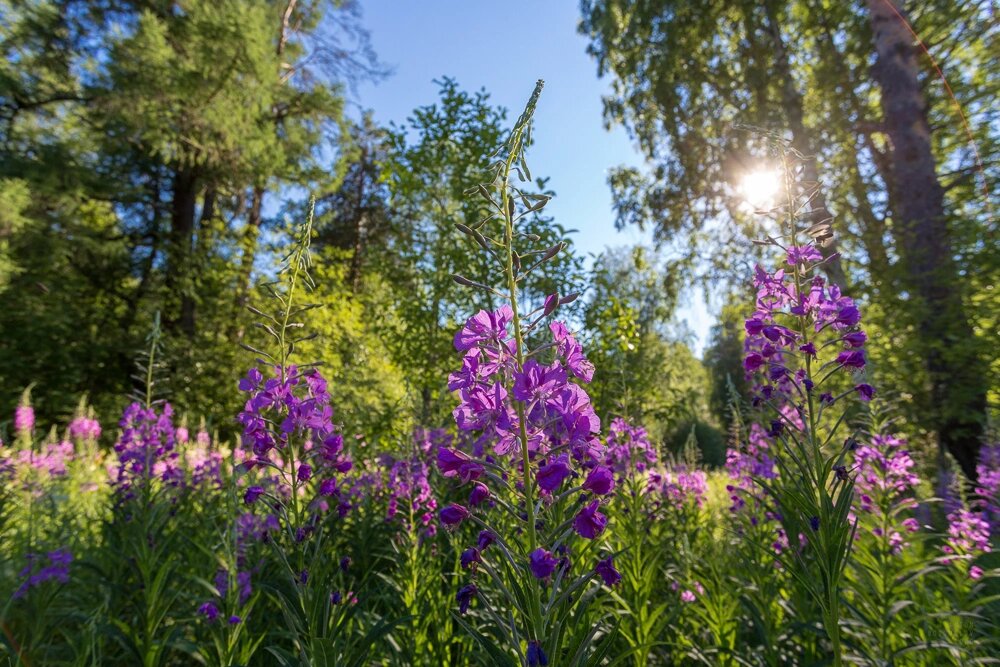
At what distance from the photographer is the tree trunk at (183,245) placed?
12859 mm

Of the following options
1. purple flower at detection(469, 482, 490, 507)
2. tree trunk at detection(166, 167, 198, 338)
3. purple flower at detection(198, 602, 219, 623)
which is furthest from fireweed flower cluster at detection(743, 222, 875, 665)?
tree trunk at detection(166, 167, 198, 338)

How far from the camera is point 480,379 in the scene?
1528mm

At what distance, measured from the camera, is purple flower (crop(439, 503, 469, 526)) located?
143 cm

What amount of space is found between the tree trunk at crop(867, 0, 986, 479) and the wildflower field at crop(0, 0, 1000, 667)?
5 cm

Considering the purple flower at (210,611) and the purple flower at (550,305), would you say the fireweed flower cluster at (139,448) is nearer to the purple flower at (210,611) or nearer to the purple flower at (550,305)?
the purple flower at (210,611)

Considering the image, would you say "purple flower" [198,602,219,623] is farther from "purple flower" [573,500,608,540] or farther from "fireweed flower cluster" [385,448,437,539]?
"purple flower" [573,500,608,540]

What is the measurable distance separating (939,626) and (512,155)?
10.2 feet

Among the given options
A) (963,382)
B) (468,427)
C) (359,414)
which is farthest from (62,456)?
(963,382)

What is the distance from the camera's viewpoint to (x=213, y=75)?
11555 millimetres

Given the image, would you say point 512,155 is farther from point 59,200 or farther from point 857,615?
point 59,200

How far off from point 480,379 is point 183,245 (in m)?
14.2

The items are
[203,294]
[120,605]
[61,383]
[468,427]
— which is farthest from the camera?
[203,294]

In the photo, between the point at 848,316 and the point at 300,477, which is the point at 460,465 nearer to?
the point at 300,477

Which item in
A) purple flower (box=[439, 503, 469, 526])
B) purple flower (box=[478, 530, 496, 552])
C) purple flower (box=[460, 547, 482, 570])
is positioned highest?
purple flower (box=[439, 503, 469, 526])
